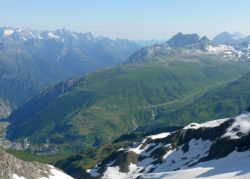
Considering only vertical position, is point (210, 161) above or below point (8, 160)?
below

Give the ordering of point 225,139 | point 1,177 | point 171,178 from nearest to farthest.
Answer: point 1,177, point 171,178, point 225,139

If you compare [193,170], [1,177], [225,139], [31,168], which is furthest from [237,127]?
[1,177]

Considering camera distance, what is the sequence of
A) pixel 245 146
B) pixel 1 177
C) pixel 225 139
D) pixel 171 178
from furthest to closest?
pixel 225 139 < pixel 245 146 < pixel 171 178 < pixel 1 177

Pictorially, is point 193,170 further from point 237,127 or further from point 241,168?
point 237,127

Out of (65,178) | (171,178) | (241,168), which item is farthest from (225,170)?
(65,178)

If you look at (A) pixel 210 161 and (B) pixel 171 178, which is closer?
(B) pixel 171 178

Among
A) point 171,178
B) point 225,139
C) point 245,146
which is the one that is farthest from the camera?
point 225,139

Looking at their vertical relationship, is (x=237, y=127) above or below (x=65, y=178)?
above

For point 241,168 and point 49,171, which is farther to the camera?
point 49,171

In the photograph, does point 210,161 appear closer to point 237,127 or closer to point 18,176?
point 237,127
